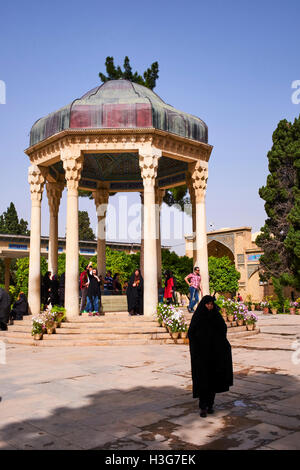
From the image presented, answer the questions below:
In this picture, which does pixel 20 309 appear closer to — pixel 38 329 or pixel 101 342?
pixel 38 329

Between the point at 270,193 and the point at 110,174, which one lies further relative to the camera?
the point at 270,193

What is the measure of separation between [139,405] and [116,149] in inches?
352

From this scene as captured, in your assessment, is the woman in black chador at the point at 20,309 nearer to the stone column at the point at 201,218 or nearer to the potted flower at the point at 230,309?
the stone column at the point at 201,218

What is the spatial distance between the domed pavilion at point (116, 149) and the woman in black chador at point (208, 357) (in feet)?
23.3

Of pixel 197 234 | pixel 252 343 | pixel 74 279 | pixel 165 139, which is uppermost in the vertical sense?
pixel 165 139

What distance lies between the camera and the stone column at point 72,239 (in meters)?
12.1

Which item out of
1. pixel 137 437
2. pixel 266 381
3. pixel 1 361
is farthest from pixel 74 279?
pixel 137 437

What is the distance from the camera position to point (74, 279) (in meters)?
12.2

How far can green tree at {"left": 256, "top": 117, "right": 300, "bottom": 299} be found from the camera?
28375 mm

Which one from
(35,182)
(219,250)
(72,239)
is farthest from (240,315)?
(219,250)

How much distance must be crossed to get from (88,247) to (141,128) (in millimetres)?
34475

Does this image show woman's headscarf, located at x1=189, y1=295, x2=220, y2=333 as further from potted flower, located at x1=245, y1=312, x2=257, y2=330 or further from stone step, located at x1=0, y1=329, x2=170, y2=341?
potted flower, located at x1=245, y1=312, x2=257, y2=330

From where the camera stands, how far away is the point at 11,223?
178 ft
